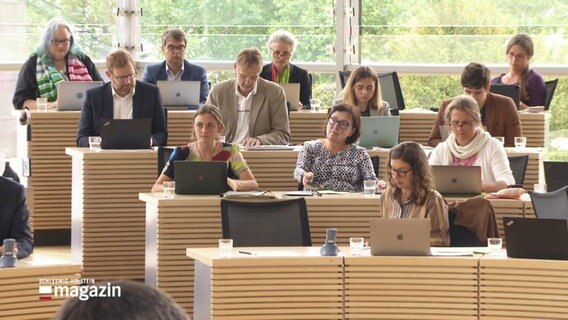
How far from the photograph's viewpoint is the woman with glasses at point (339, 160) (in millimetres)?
7586

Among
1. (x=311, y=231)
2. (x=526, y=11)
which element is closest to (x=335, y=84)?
(x=526, y=11)

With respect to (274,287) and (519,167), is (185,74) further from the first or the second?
(274,287)

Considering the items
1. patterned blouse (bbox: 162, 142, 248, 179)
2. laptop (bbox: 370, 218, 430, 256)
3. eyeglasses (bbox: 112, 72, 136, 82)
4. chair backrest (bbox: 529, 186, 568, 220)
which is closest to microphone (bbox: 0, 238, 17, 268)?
laptop (bbox: 370, 218, 430, 256)

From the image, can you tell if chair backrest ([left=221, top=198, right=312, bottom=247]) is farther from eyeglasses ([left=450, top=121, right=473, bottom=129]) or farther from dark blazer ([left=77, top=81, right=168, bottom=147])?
dark blazer ([left=77, top=81, right=168, bottom=147])

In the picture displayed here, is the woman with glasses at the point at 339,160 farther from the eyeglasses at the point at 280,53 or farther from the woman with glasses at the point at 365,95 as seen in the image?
the eyeglasses at the point at 280,53

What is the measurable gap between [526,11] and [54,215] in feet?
18.0

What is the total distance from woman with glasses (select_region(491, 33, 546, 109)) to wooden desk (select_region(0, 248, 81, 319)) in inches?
241

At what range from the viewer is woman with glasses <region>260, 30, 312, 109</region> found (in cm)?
1041

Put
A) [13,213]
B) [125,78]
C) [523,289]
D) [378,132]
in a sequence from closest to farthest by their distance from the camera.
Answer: [523,289] → [13,213] → [378,132] → [125,78]

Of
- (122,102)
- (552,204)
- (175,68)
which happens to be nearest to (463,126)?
(552,204)

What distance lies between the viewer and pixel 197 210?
22.1ft

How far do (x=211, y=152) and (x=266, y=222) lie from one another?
56.8 inches

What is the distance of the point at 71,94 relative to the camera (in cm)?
930

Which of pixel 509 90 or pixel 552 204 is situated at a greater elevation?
pixel 509 90
